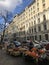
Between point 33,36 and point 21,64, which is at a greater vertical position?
point 33,36

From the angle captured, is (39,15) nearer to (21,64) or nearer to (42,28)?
(42,28)

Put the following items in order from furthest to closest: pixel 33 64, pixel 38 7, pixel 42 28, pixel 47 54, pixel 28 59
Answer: pixel 38 7, pixel 42 28, pixel 28 59, pixel 47 54, pixel 33 64

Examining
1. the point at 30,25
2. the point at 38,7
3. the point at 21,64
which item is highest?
the point at 38,7

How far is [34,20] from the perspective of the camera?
62.4 metres

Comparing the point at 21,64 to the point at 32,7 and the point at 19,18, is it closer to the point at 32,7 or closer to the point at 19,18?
the point at 32,7

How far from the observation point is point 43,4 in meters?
54.9

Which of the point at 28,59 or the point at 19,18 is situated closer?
the point at 28,59

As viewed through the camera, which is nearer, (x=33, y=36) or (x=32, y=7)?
(x=33, y=36)

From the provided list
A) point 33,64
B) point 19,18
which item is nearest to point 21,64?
point 33,64

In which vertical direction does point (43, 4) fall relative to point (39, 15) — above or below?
above

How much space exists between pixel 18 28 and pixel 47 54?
3024 inches

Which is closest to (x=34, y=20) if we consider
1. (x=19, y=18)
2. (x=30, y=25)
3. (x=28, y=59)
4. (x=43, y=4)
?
(x=30, y=25)

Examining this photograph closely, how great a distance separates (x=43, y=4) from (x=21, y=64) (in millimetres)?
42263

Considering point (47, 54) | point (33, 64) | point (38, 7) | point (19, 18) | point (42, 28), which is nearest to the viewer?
point (33, 64)
